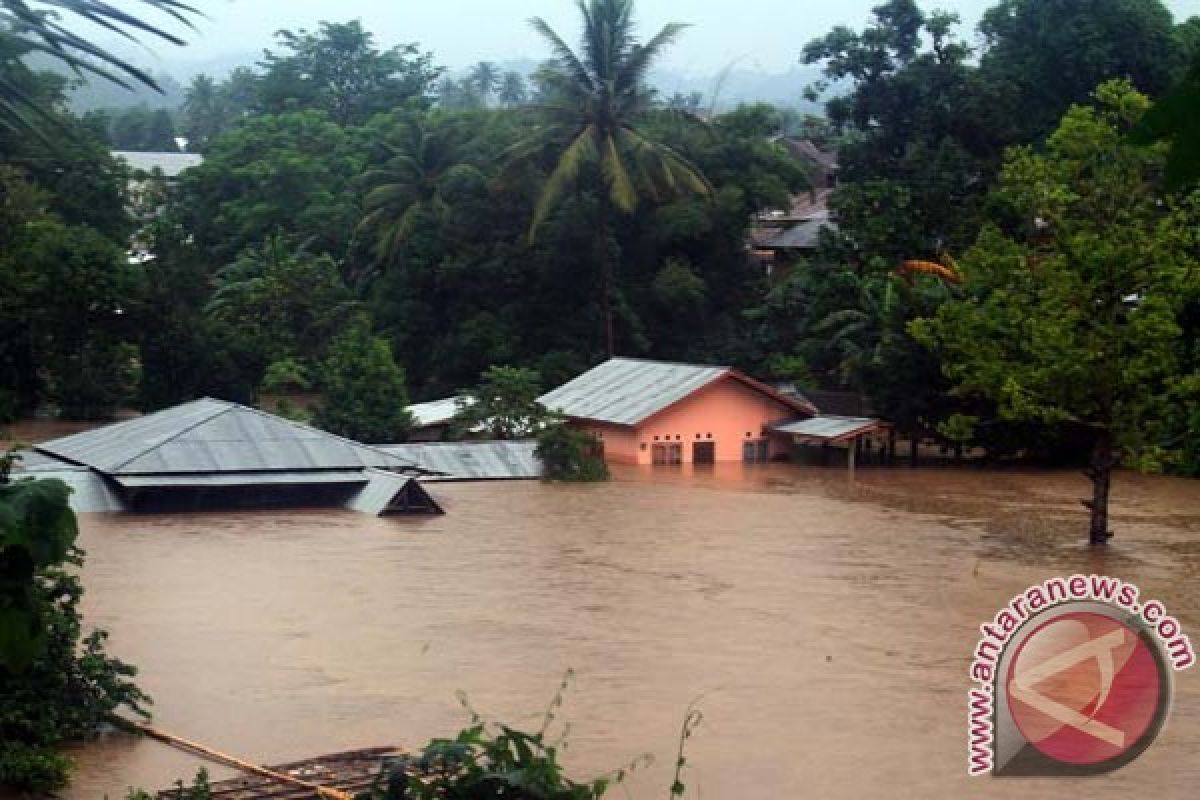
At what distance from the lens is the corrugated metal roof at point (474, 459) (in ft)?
80.4

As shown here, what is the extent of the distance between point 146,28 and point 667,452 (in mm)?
23539

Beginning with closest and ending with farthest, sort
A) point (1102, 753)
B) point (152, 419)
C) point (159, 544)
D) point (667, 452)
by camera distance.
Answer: point (1102, 753) < point (159, 544) < point (152, 419) < point (667, 452)

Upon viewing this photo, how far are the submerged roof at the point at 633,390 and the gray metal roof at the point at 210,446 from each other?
14.8 feet

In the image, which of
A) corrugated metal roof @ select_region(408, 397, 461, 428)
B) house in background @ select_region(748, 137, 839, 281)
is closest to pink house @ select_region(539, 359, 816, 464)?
corrugated metal roof @ select_region(408, 397, 461, 428)

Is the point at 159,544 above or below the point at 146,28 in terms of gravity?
below

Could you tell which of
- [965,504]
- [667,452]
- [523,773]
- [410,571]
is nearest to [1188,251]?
[965,504]

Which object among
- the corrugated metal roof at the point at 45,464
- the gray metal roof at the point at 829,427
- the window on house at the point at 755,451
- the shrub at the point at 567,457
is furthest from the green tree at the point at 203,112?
the corrugated metal roof at the point at 45,464

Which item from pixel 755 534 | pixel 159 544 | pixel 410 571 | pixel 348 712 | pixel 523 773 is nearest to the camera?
pixel 523 773

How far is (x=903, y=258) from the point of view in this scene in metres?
29.0

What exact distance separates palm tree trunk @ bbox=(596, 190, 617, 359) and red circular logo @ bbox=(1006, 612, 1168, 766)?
16.9 metres

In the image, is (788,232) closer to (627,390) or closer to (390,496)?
(627,390)

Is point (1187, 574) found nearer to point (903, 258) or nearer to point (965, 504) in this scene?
point (965, 504)

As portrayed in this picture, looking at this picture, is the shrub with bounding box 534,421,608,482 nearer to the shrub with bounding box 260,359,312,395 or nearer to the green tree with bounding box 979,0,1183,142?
the shrub with bounding box 260,359,312,395

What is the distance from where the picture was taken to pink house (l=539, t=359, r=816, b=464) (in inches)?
1042
